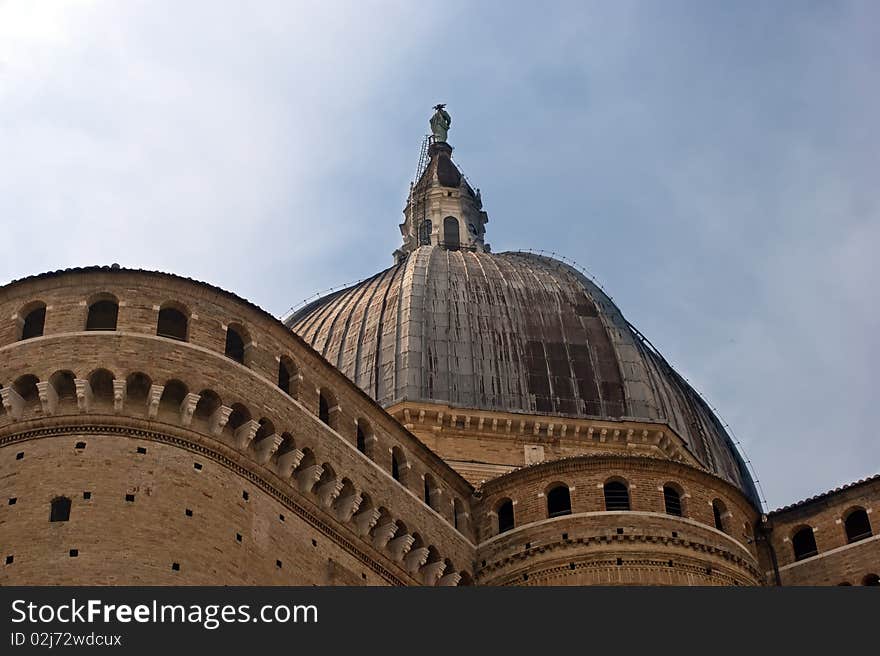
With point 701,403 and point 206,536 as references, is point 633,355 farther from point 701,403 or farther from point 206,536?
point 206,536

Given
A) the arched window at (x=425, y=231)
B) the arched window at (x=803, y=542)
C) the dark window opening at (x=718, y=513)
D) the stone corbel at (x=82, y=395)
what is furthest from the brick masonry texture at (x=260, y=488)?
the arched window at (x=425, y=231)

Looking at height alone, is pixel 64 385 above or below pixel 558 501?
below

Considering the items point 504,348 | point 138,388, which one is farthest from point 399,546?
point 504,348

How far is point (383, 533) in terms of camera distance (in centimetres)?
3603

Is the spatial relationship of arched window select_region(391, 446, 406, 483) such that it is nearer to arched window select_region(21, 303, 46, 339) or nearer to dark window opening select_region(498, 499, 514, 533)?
dark window opening select_region(498, 499, 514, 533)

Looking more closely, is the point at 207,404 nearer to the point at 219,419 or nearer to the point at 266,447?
the point at 219,419

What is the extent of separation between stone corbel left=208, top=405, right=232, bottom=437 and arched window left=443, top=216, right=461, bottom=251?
966 inches

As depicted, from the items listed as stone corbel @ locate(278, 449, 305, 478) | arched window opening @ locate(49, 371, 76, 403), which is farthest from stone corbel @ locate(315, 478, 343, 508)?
arched window opening @ locate(49, 371, 76, 403)

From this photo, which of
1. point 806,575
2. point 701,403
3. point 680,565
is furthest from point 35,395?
point 701,403

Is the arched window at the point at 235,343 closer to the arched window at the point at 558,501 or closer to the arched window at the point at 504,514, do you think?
the arched window at the point at 504,514

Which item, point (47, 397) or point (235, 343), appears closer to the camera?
point (47, 397)

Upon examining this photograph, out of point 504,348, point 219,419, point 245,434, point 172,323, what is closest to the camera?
point 219,419

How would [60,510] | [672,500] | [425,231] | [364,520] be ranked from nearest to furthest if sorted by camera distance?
[60,510] → [364,520] → [672,500] → [425,231]

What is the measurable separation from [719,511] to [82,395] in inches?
571
